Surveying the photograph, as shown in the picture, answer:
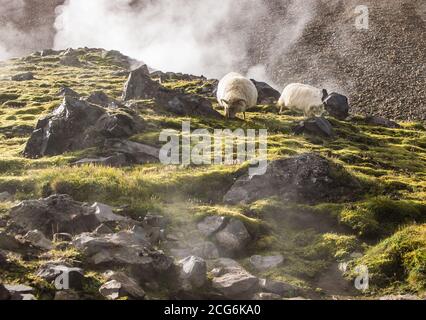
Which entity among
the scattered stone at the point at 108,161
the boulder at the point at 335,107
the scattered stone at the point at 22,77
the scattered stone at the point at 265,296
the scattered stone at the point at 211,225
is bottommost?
the scattered stone at the point at 265,296

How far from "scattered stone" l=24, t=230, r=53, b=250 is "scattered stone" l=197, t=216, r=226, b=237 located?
5641 mm

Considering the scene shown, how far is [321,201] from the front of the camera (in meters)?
22.5

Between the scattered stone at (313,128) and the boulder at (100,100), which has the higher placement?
the boulder at (100,100)

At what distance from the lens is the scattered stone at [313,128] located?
3931 centimetres

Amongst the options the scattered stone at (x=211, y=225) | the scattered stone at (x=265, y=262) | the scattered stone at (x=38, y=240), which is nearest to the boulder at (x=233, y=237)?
the scattered stone at (x=211, y=225)

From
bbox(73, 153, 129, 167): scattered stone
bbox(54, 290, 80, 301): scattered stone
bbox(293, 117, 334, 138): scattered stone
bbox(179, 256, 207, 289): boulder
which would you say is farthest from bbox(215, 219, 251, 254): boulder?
bbox(293, 117, 334, 138): scattered stone

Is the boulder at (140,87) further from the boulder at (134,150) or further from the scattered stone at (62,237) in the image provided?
the scattered stone at (62,237)

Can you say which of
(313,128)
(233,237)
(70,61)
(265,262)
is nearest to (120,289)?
(265,262)

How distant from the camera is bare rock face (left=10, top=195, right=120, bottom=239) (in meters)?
17.0

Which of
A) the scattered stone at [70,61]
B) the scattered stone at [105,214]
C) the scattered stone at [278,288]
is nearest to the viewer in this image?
the scattered stone at [278,288]

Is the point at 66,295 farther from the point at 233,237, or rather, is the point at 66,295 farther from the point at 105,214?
the point at 233,237

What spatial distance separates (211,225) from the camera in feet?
62.7

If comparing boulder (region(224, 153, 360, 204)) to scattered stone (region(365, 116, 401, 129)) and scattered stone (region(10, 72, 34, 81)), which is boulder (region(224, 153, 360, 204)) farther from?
scattered stone (region(10, 72, 34, 81))

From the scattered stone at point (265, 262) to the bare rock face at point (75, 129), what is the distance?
16.1 metres
